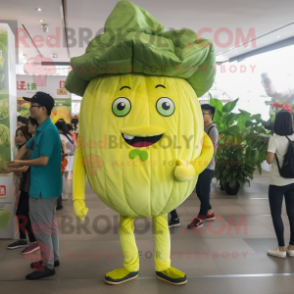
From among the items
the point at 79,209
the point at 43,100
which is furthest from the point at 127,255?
the point at 43,100

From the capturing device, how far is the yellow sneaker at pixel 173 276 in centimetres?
259

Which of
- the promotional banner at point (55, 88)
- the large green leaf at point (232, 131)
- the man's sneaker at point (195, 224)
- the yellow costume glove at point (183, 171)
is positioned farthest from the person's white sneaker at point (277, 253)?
the promotional banner at point (55, 88)

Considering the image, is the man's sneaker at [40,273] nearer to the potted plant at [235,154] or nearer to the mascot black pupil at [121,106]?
the mascot black pupil at [121,106]

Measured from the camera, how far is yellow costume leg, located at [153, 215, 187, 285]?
254 centimetres

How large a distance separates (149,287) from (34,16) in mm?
6245

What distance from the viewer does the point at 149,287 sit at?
Result: 2566 mm

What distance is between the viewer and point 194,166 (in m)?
2.28

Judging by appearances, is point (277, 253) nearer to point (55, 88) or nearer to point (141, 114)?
point (141, 114)

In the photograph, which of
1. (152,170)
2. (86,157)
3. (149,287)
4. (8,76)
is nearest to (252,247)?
(149,287)

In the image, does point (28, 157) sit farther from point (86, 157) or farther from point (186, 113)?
point (186, 113)

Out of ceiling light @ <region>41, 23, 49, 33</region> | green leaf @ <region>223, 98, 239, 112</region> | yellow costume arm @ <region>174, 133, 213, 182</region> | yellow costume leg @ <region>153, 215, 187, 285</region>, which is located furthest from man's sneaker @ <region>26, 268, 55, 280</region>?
ceiling light @ <region>41, 23, 49, 33</region>

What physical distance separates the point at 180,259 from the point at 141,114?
166 cm

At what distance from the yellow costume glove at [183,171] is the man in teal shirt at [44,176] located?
1077 mm

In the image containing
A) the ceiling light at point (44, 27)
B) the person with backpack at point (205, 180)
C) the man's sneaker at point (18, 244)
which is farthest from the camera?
the ceiling light at point (44, 27)
